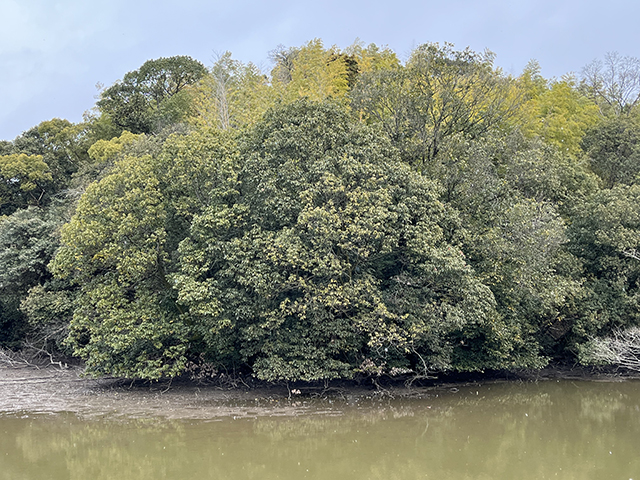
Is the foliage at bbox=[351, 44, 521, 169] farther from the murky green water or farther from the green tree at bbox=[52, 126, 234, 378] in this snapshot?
the murky green water

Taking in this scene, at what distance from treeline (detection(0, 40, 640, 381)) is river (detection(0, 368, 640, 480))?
1096mm

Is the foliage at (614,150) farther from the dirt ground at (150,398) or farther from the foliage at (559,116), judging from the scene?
the dirt ground at (150,398)

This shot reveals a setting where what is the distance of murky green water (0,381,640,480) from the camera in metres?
9.98

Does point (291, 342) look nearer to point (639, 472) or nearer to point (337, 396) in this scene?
point (337, 396)

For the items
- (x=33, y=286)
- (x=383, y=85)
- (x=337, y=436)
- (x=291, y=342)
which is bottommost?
(x=337, y=436)

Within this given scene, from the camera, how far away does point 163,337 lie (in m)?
15.9

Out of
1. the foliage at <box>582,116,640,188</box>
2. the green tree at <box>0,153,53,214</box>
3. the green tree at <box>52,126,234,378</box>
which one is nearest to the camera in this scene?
the green tree at <box>52,126,234,378</box>

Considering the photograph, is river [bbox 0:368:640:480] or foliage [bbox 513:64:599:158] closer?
river [bbox 0:368:640:480]

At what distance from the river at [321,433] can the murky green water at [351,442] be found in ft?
0.11

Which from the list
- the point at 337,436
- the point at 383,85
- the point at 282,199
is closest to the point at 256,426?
the point at 337,436

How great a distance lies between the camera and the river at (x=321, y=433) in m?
10.1

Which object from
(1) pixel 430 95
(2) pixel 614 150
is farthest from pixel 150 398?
(2) pixel 614 150

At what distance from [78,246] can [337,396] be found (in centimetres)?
931

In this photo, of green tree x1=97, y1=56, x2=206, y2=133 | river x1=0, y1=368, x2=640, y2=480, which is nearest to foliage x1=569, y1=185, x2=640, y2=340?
river x1=0, y1=368, x2=640, y2=480
